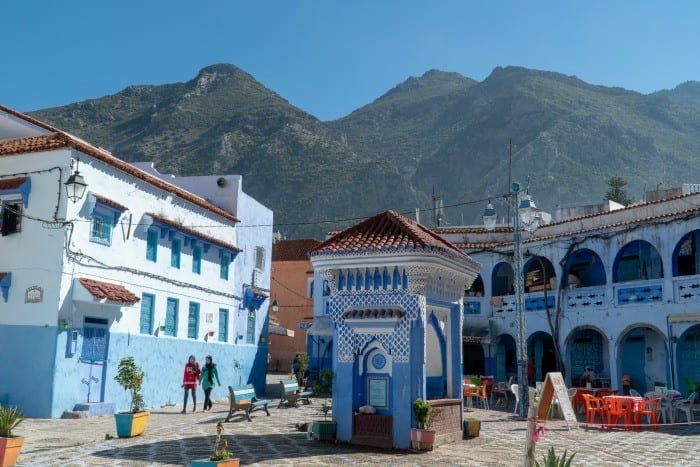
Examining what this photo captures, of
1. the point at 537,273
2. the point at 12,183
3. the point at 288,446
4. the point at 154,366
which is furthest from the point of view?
the point at 537,273

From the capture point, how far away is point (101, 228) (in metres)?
18.3

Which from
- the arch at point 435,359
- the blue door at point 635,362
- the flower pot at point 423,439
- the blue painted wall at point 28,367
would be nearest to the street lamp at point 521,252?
the arch at point 435,359

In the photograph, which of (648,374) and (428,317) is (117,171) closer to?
(428,317)

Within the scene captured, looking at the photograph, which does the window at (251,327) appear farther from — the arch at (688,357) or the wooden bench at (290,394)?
the arch at (688,357)

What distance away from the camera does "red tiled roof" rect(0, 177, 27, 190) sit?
56.5 feet

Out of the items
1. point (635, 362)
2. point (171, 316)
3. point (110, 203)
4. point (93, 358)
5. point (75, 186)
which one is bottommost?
point (93, 358)

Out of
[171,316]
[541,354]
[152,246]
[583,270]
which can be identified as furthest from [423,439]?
[541,354]

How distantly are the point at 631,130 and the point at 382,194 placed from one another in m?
46.2

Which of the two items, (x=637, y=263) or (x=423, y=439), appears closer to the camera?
(x=423, y=439)

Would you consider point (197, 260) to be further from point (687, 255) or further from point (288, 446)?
point (687, 255)

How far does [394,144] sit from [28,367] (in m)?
116

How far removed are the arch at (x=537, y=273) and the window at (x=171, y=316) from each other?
13.6m

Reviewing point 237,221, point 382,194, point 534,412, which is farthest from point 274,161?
point 534,412

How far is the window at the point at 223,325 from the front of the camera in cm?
2500
